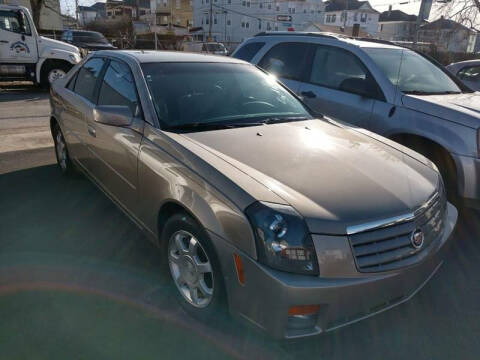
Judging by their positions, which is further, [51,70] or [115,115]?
[51,70]

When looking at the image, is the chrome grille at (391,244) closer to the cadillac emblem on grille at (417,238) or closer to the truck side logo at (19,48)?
the cadillac emblem on grille at (417,238)

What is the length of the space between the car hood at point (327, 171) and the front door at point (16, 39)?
11.1 m

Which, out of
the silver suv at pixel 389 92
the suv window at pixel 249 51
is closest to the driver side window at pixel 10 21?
the suv window at pixel 249 51

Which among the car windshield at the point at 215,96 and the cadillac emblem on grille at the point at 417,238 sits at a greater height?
the car windshield at the point at 215,96

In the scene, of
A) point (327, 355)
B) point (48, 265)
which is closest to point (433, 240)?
point (327, 355)

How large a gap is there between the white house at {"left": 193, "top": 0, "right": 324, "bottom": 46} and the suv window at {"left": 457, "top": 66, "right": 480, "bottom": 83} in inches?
1949

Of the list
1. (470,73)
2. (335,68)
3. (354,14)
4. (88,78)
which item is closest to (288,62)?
(335,68)

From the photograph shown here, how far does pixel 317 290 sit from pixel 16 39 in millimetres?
12567

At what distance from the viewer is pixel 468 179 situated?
3.64 m

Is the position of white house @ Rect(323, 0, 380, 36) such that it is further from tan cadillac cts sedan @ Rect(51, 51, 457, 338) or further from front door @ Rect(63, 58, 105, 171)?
tan cadillac cts sedan @ Rect(51, 51, 457, 338)

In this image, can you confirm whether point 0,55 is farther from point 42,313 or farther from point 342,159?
point 342,159

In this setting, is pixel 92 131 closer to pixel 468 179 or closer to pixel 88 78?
pixel 88 78

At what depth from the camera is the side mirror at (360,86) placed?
445 cm

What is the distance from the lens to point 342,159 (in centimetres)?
263
